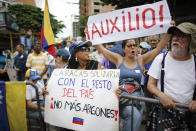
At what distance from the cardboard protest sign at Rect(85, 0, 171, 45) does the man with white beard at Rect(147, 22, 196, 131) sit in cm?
75

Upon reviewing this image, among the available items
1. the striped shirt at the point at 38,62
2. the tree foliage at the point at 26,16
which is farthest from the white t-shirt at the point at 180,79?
the tree foliage at the point at 26,16

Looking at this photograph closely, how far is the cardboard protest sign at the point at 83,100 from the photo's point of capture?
2.77 m

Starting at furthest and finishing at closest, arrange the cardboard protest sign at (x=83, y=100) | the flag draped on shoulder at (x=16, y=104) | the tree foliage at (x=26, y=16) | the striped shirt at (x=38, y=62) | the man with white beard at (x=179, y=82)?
1. the tree foliage at (x=26, y=16)
2. the striped shirt at (x=38, y=62)
3. the flag draped on shoulder at (x=16, y=104)
4. the cardboard protest sign at (x=83, y=100)
5. the man with white beard at (x=179, y=82)

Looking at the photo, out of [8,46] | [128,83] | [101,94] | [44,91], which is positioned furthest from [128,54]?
[8,46]

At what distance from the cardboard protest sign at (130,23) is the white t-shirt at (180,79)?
848mm

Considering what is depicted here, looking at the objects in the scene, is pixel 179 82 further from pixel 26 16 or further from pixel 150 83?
pixel 26 16

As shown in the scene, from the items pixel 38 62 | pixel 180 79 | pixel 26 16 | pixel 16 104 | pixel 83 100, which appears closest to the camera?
pixel 180 79

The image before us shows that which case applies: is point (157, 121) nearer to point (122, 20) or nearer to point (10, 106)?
point (122, 20)

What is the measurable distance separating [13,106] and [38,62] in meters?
3.44

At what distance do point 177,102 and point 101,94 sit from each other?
92 centimetres

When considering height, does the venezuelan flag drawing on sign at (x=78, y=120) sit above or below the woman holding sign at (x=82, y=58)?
below

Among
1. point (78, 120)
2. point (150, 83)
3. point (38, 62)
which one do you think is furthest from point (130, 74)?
point (38, 62)

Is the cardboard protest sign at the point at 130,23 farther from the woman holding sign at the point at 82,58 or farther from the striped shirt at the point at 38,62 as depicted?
the striped shirt at the point at 38,62

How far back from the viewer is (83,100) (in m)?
2.96
